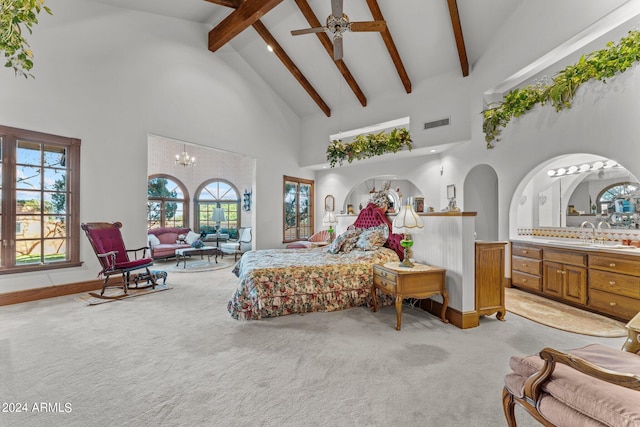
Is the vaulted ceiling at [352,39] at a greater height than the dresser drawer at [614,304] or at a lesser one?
greater

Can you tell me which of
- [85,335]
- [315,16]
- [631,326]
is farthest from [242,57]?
[631,326]

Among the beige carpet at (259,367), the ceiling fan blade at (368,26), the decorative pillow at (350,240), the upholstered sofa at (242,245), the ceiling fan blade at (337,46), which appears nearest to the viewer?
the beige carpet at (259,367)

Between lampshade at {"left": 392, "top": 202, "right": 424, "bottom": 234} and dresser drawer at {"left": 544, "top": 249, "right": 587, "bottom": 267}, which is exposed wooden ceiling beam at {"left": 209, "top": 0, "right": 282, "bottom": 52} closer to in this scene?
lampshade at {"left": 392, "top": 202, "right": 424, "bottom": 234}

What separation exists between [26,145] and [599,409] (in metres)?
6.21

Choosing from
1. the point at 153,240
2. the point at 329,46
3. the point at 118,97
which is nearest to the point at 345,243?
the point at 329,46

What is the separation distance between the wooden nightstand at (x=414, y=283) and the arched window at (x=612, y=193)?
9.97 ft

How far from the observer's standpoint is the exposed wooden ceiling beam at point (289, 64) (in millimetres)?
5779

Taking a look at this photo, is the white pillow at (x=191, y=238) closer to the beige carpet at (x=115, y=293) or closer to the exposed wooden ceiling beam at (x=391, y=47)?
the beige carpet at (x=115, y=293)

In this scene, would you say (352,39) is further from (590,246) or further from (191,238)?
(191,238)

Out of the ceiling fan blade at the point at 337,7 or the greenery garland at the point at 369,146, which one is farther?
the greenery garland at the point at 369,146

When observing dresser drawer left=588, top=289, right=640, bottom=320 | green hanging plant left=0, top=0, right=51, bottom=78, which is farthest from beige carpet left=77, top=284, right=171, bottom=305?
dresser drawer left=588, top=289, right=640, bottom=320

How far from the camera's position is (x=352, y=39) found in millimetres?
5578

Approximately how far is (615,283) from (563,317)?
0.67 meters

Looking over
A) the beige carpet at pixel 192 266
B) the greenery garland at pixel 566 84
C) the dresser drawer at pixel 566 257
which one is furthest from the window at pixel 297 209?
the dresser drawer at pixel 566 257
